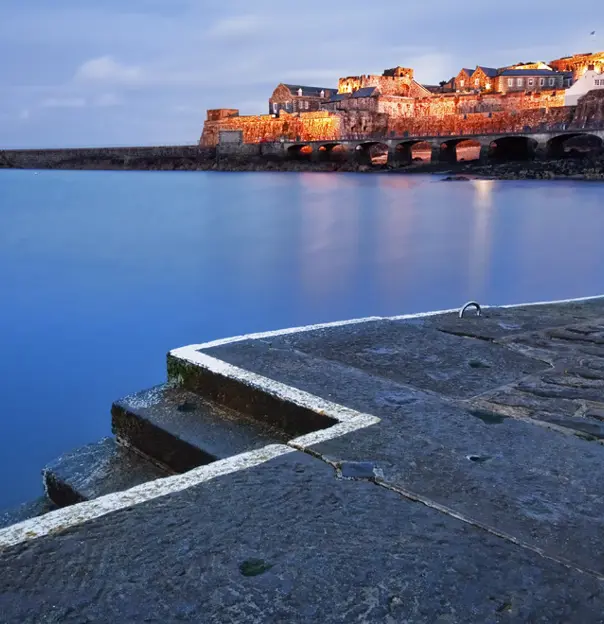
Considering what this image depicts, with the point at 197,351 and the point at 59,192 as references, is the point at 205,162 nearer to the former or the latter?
the point at 59,192

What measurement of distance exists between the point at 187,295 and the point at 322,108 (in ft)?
187

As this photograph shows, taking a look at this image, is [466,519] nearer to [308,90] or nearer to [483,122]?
[483,122]

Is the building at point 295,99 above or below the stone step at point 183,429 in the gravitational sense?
above

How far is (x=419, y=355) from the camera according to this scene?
10.0ft

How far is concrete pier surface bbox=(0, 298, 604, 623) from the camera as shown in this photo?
1.35 metres

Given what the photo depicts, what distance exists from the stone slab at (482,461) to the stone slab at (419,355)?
0.18 m

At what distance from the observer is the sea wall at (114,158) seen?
206 ft

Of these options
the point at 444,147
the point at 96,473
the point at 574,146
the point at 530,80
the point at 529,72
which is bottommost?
the point at 96,473

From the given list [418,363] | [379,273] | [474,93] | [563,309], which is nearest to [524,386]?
[418,363]

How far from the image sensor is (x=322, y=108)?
64000mm

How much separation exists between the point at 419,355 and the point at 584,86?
193ft

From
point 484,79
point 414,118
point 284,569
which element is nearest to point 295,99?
point 414,118

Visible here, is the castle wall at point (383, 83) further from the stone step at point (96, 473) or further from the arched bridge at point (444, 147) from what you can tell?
the stone step at point (96, 473)

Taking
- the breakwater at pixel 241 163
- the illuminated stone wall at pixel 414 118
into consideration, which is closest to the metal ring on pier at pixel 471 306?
the breakwater at pixel 241 163
